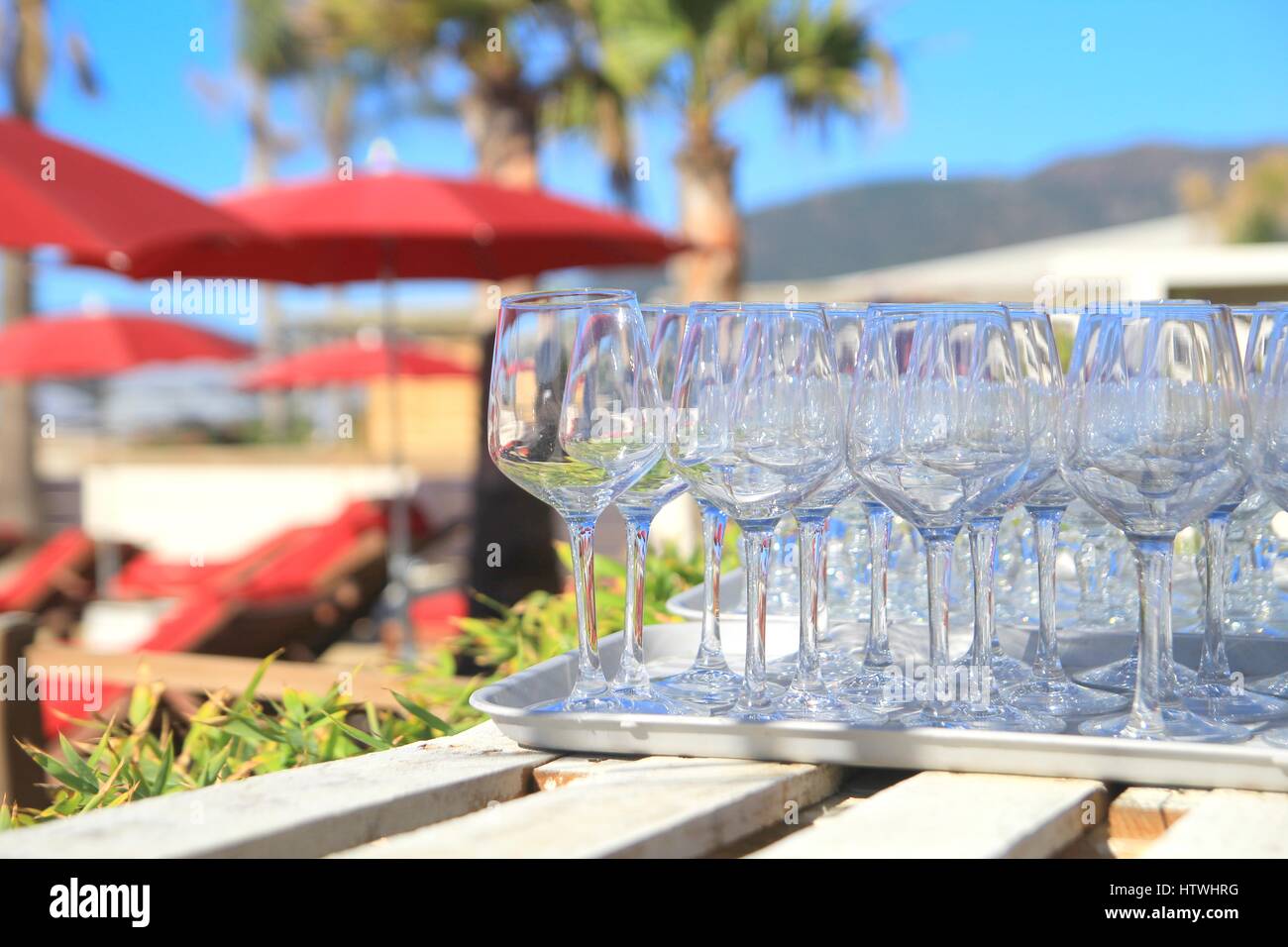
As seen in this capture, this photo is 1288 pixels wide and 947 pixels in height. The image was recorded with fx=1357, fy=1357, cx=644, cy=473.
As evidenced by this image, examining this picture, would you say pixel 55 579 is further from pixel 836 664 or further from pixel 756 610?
pixel 756 610

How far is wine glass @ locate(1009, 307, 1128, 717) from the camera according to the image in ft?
4.47

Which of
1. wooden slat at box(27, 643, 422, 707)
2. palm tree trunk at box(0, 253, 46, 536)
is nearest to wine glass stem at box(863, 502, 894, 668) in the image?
wooden slat at box(27, 643, 422, 707)

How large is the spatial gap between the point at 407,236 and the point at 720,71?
5939 mm

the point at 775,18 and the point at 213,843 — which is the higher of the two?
the point at 775,18

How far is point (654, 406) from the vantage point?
1.39 m

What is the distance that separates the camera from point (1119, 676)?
1.68 meters

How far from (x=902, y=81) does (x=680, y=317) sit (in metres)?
12.5

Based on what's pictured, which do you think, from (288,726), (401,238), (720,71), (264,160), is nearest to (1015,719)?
(288,726)

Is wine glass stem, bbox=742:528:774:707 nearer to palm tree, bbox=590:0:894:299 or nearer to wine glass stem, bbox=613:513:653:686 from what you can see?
wine glass stem, bbox=613:513:653:686

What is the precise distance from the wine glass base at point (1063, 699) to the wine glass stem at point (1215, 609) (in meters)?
0.11

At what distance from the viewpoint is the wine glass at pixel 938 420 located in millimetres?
1326

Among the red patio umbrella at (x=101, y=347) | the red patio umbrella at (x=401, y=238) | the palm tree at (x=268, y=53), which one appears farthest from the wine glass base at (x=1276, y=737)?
the palm tree at (x=268, y=53)

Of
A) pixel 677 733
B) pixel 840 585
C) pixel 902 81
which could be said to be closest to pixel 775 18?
pixel 902 81
